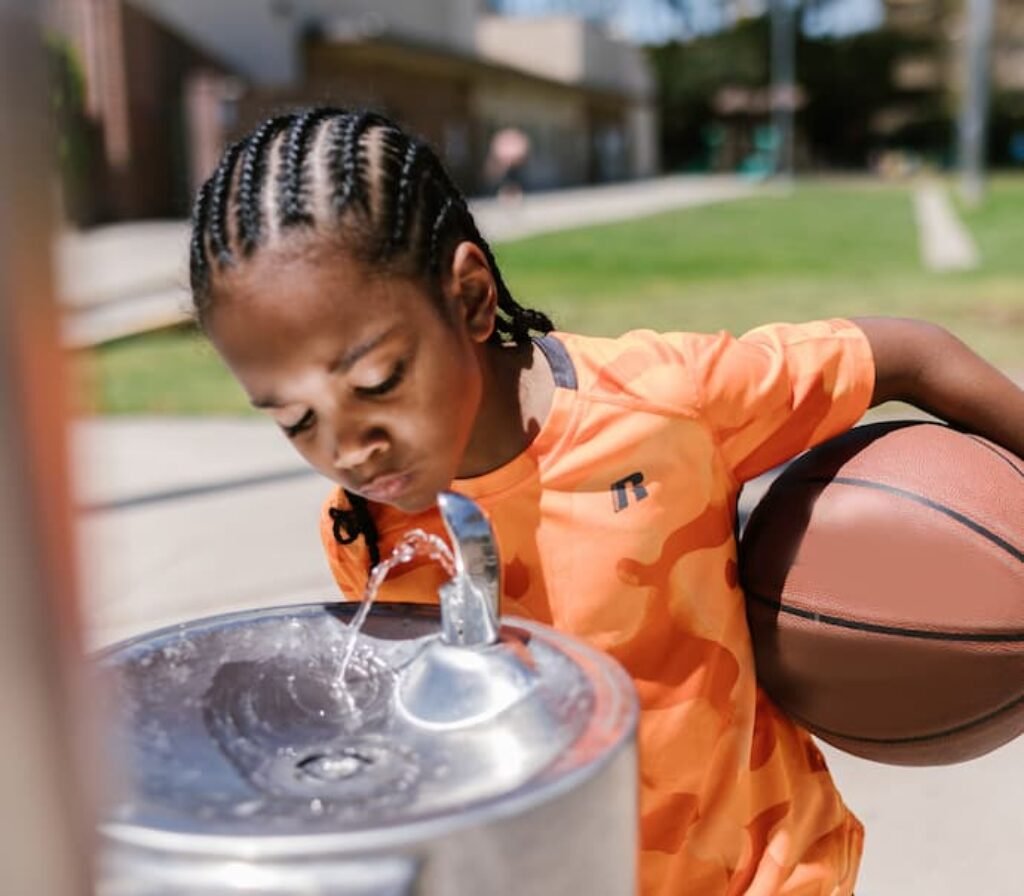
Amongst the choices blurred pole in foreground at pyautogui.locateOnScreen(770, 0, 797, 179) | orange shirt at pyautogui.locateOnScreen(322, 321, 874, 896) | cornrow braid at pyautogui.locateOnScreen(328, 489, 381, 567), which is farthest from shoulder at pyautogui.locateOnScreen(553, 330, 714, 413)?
blurred pole in foreground at pyautogui.locateOnScreen(770, 0, 797, 179)

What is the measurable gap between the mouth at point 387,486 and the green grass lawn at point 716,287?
2.59ft

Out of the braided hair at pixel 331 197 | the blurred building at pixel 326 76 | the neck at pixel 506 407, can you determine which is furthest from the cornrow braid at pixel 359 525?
the blurred building at pixel 326 76

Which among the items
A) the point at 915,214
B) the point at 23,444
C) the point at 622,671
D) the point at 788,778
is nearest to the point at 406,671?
the point at 622,671

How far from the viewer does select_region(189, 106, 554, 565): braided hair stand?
4.67 feet

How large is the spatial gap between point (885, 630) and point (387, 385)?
0.86 m

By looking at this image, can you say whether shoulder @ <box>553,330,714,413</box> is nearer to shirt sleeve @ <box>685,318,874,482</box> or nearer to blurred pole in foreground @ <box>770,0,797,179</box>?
shirt sleeve @ <box>685,318,874,482</box>

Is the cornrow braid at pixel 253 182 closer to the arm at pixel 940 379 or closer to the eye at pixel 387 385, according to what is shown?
the eye at pixel 387 385

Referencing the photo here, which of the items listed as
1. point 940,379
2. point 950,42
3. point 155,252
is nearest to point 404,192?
point 940,379

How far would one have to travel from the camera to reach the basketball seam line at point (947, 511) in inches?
74.9

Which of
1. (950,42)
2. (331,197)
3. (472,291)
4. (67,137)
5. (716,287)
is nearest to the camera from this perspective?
(67,137)

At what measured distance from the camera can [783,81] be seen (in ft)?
202

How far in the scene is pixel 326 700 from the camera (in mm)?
1491

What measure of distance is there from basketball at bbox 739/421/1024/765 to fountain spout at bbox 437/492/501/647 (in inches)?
26.4

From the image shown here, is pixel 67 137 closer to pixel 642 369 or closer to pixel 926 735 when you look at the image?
pixel 642 369
